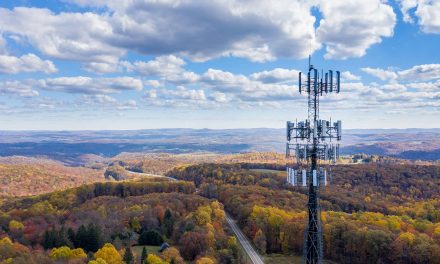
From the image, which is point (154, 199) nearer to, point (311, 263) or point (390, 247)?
point (390, 247)

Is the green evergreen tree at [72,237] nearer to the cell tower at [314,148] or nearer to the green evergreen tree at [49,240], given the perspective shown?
the green evergreen tree at [49,240]

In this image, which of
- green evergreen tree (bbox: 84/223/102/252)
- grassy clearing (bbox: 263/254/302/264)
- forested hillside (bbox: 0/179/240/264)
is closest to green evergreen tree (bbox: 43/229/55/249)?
forested hillside (bbox: 0/179/240/264)

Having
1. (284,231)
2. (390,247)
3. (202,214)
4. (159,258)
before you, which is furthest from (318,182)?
(202,214)

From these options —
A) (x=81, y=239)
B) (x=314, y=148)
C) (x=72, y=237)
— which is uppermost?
(x=314, y=148)

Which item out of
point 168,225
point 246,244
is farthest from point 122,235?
point 246,244

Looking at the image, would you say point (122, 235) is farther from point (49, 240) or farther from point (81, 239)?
point (49, 240)

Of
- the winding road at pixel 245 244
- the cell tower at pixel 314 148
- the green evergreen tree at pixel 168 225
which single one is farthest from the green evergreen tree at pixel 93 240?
the cell tower at pixel 314 148

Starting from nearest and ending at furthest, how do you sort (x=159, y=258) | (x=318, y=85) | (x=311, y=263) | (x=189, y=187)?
(x=318, y=85)
(x=311, y=263)
(x=159, y=258)
(x=189, y=187)

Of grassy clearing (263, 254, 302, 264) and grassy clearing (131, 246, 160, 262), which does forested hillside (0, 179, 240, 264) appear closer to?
grassy clearing (131, 246, 160, 262)
